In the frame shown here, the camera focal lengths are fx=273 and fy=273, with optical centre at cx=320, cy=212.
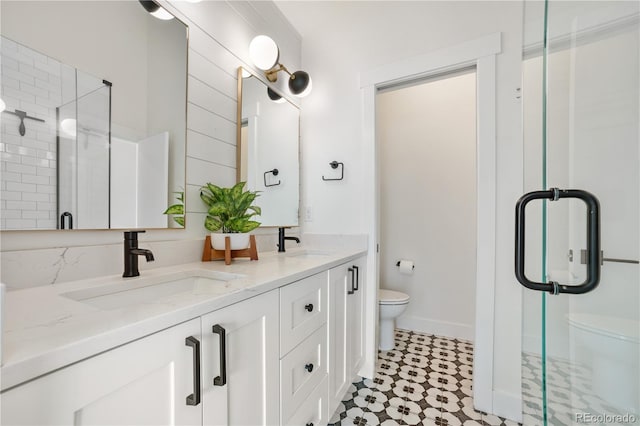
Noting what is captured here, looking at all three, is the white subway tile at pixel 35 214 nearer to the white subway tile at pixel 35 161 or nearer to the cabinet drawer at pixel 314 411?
the white subway tile at pixel 35 161

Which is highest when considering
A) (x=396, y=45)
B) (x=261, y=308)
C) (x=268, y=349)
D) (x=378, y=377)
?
(x=396, y=45)

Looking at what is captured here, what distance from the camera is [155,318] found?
0.55m

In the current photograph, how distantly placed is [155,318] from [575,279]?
134 cm

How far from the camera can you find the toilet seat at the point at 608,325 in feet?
3.27

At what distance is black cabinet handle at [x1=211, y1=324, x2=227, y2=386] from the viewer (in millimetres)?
662

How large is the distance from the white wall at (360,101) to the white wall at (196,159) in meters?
Answer: 0.40

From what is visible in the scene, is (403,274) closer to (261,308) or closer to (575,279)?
(575,279)

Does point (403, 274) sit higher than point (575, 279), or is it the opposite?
point (575, 279)

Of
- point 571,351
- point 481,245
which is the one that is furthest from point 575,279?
point 481,245

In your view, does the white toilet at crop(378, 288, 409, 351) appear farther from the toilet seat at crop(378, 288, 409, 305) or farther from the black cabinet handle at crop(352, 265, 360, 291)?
the black cabinet handle at crop(352, 265, 360, 291)

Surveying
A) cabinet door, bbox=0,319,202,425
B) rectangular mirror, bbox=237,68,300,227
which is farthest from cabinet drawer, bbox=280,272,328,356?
rectangular mirror, bbox=237,68,300,227

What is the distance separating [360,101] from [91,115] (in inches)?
60.6

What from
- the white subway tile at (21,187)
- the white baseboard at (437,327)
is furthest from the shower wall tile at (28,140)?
the white baseboard at (437,327)

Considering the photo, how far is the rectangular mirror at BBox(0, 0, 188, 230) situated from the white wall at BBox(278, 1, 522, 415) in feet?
3.44
